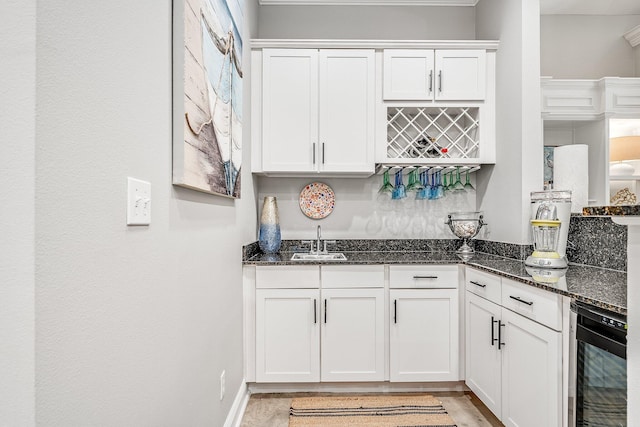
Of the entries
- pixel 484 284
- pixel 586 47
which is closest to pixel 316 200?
pixel 484 284

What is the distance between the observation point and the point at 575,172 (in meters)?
2.14

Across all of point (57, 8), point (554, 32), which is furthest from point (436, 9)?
point (57, 8)

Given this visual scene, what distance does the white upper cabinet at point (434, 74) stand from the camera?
2623 millimetres

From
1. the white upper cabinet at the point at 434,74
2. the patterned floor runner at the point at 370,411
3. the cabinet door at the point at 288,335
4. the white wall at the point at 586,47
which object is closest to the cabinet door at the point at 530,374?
the patterned floor runner at the point at 370,411

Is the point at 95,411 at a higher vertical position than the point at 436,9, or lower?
lower

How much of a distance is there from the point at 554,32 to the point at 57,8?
3406 millimetres

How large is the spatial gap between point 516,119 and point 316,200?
5.05ft

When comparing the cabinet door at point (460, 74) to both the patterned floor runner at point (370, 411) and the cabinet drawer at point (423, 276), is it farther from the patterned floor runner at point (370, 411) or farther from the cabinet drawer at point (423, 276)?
the patterned floor runner at point (370, 411)

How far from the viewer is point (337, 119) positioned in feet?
8.54

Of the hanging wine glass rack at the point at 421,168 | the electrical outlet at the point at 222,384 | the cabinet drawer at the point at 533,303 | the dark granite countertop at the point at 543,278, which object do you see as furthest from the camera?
the hanging wine glass rack at the point at 421,168

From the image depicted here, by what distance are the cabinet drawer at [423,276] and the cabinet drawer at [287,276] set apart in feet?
1.69

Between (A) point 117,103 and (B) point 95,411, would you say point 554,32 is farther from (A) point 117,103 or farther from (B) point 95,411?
(B) point 95,411

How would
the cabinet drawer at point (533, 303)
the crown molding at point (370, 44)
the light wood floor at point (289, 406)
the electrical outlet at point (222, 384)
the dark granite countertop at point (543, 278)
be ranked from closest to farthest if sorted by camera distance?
the dark granite countertop at point (543, 278), the cabinet drawer at point (533, 303), the electrical outlet at point (222, 384), the light wood floor at point (289, 406), the crown molding at point (370, 44)

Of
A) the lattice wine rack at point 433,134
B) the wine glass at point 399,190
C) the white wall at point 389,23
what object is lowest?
the wine glass at point 399,190
